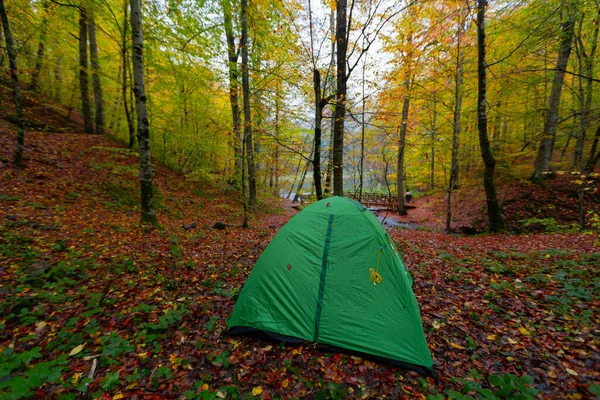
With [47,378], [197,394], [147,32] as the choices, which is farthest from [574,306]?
[147,32]

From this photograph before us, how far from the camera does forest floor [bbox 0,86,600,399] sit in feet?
7.92

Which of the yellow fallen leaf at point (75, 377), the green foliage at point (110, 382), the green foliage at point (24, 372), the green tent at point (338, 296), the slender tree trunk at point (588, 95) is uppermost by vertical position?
the slender tree trunk at point (588, 95)

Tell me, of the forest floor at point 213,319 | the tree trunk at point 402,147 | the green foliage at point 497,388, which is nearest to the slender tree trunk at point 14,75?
the forest floor at point 213,319

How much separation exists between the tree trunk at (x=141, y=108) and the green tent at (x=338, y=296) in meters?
4.91

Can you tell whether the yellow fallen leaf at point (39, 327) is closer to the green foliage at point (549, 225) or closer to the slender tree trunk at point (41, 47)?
the slender tree trunk at point (41, 47)

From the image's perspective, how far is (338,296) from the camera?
3045 mm

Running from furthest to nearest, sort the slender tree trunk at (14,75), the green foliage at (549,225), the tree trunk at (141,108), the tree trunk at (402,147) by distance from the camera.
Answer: the tree trunk at (402,147) → the green foliage at (549,225) → the slender tree trunk at (14,75) → the tree trunk at (141,108)

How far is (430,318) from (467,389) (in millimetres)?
1165

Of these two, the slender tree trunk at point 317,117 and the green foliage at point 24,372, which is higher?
the slender tree trunk at point 317,117

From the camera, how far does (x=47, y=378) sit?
2.26m

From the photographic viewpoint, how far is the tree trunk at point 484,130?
6730mm

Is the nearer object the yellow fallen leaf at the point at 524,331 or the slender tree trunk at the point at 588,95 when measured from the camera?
the yellow fallen leaf at the point at 524,331

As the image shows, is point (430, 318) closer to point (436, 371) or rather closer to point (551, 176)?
point (436, 371)

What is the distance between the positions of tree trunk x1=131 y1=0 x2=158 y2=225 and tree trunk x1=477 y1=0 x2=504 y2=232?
30.5ft
